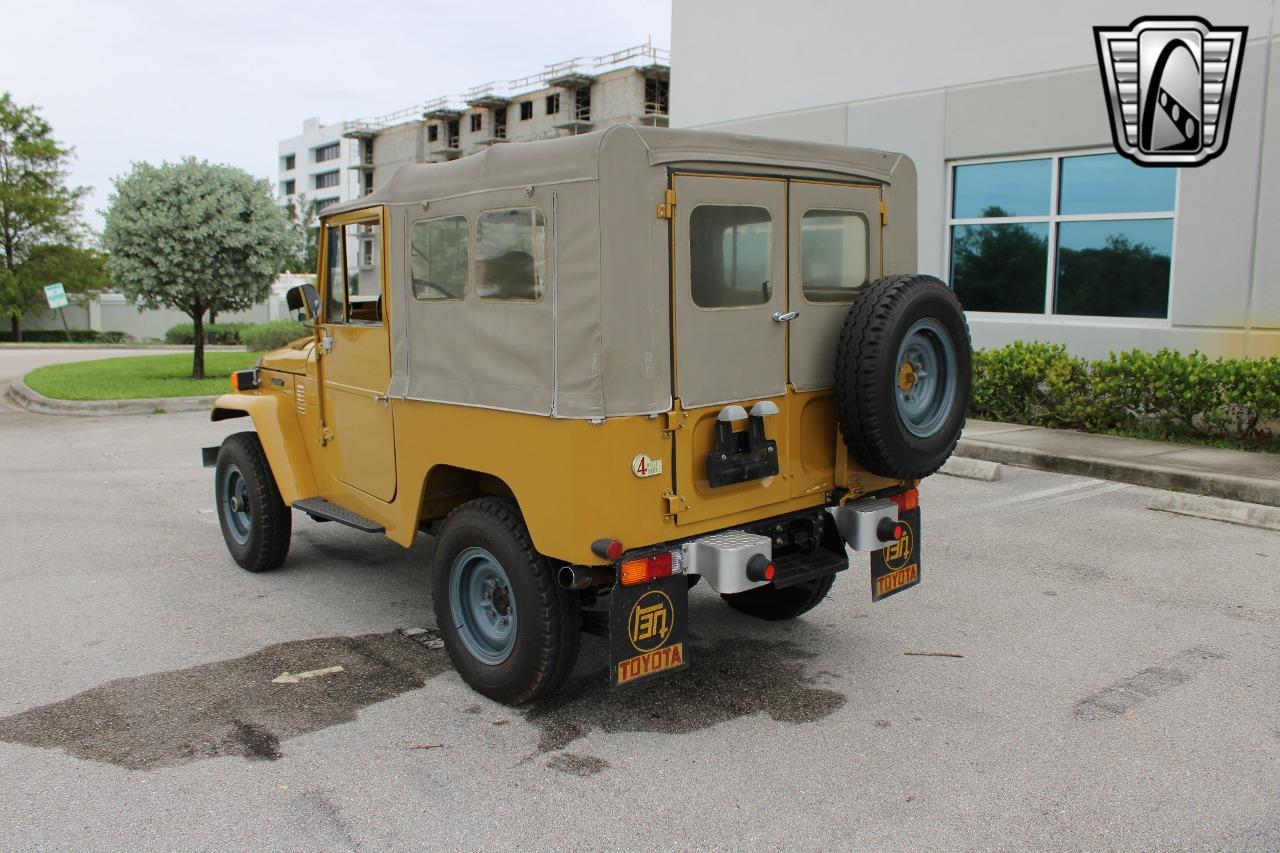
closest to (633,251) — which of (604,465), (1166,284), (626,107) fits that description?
(604,465)

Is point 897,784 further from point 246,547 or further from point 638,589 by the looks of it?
point 246,547

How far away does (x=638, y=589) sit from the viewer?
4121 millimetres

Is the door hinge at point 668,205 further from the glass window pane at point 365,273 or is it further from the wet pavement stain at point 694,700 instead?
the wet pavement stain at point 694,700

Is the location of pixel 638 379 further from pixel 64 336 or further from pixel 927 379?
pixel 64 336

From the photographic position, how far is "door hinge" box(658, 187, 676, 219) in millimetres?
4059

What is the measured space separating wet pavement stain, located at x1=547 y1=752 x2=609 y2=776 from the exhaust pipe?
68cm

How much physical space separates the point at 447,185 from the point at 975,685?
3.42 m

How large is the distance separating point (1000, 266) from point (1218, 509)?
627 cm

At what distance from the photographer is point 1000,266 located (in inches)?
532

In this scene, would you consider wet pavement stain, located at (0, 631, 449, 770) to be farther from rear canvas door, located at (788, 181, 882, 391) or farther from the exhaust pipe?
rear canvas door, located at (788, 181, 882, 391)

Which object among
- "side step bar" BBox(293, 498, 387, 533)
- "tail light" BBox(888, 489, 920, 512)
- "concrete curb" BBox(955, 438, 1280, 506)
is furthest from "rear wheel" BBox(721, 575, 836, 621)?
"concrete curb" BBox(955, 438, 1280, 506)

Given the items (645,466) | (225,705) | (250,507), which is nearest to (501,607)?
(645,466)

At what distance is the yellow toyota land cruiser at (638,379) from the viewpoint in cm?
401

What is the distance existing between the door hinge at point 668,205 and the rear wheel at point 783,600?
228 cm
